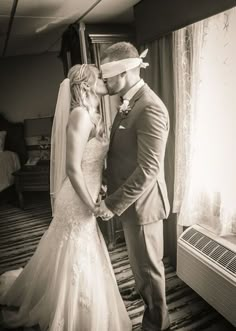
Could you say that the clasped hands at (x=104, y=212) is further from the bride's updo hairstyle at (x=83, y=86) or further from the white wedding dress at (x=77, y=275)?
the bride's updo hairstyle at (x=83, y=86)

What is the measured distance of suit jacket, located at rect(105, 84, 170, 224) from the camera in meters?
1.53

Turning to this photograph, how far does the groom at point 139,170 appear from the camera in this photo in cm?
154

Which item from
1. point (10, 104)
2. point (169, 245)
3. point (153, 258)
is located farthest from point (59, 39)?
point (153, 258)

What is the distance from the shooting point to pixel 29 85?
5.43 metres

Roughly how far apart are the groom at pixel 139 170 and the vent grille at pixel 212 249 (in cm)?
39

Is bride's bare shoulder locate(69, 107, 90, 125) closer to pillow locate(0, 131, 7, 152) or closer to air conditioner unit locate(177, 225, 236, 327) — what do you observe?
air conditioner unit locate(177, 225, 236, 327)

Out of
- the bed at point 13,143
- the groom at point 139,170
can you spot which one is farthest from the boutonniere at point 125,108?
the bed at point 13,143

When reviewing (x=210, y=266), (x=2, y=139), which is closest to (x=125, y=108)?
(x=210, y=266)

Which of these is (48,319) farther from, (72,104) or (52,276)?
(72,104)

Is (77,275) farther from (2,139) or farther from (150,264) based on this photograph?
(2,139)

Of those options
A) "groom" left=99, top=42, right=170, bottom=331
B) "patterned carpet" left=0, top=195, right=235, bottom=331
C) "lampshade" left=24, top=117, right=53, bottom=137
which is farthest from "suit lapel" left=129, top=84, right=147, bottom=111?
"lampshade" left=24, top=117, right=53, bottom=137

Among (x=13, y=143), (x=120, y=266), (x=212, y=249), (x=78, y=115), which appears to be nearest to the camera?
(x=78, y=115)

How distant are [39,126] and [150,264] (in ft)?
12.5

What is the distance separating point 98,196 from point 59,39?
8.71 ft
